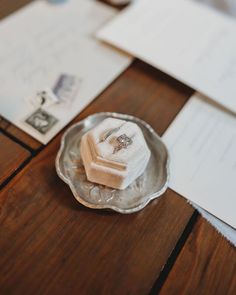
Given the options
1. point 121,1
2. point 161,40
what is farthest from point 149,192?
point 121,1

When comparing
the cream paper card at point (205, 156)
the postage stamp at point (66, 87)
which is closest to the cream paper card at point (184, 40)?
the cream paper card at point (205, 156)

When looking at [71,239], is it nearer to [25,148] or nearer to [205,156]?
[25,148]

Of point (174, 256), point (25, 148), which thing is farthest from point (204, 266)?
point (25, 148)

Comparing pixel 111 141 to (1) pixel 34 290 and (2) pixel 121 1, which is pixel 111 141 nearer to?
(1) pixel 34 290

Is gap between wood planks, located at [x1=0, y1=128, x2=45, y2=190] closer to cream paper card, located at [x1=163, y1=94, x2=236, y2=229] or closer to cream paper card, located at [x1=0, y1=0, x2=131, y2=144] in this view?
cream paper card, located at [x1=0, y1=0, x2=131, y2=144]

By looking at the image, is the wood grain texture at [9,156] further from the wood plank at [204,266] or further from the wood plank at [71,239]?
the wood plank at [204,266]

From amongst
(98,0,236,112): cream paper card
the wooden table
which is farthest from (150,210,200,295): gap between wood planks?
(98,0,236,112): cream paper card
